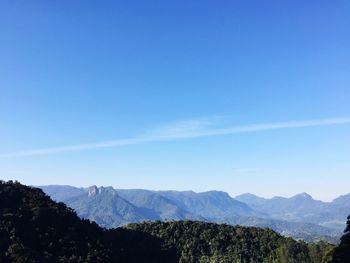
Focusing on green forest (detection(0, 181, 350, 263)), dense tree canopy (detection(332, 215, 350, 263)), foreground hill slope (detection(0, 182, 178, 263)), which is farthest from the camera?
green forest (detection(0, 181, 350, 263))

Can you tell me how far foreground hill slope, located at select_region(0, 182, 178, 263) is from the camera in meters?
139

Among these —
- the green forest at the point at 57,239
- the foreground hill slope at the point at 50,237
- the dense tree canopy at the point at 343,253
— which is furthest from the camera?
the green forest at the point at 57,239

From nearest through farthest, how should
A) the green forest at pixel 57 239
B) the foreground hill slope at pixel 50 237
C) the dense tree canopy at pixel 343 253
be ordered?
the dense tree canopy at pixel 343 253 → the foreground hill slope at pixel 50 237 → the green forest at pixel 57 239

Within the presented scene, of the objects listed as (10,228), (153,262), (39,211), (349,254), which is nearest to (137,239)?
(153,262)

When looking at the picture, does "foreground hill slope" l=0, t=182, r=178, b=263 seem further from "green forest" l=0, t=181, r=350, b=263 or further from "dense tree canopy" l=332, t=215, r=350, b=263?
"dense tree canopy" l=332, t=215, r=350, b=263

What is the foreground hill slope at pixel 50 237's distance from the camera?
139 m

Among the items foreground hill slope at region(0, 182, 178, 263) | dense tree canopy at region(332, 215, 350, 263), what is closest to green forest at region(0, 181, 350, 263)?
foreground hill slope at region(0, 182, 178, 263)

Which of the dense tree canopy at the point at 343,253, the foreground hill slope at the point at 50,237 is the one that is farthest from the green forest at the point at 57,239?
the dense tree canopy at the point at 343,253

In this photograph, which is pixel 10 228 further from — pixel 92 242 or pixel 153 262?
pixel 153 262

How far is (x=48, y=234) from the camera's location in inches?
6014

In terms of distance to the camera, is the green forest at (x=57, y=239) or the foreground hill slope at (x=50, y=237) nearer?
the foreground hill slope at (x=50, y=237)

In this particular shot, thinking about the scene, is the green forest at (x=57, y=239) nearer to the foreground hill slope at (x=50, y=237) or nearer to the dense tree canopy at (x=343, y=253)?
the foreground hill slope at (x=50, y=237)

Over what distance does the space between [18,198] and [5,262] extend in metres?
43.7

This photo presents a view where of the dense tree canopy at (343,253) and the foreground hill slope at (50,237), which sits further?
the foreground hill slope at (50,237)
